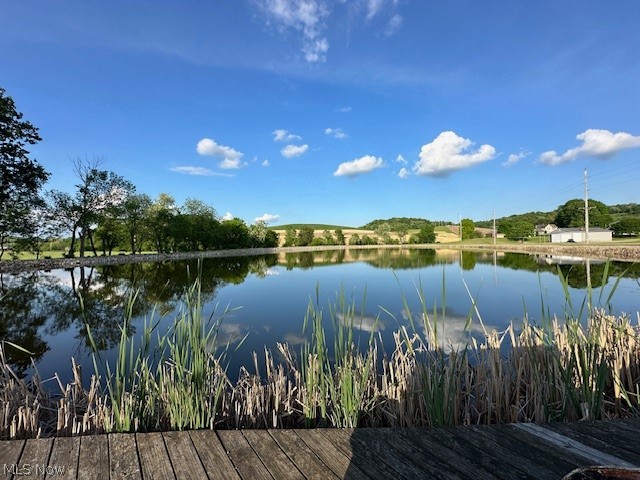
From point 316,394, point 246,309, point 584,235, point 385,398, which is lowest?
point 246,309

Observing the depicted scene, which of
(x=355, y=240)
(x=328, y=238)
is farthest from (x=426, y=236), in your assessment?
(x=328, y=238)

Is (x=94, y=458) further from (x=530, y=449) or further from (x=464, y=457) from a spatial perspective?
(x=530, y=449)

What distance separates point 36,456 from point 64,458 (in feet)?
0.54

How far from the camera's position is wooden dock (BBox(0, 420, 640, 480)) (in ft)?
5.91

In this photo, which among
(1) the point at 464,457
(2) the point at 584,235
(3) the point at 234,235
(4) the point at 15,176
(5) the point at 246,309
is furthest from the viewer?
(3) the point at 234,235

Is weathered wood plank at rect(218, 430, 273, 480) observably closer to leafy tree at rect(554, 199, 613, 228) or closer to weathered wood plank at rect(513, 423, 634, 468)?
weathered wood plank at rect(513, 423, 634, 468)

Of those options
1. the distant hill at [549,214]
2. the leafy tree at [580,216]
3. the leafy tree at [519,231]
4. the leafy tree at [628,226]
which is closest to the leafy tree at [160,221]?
the leafy tree at [519,231]

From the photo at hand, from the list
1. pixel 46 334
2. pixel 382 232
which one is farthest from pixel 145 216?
pixel 382 232

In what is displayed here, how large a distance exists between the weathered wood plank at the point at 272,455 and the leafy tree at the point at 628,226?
221 feet

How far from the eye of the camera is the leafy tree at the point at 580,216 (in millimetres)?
57719

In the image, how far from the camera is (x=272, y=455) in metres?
2.00

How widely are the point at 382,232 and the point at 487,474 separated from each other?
76.2m

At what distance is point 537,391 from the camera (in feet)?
8.70

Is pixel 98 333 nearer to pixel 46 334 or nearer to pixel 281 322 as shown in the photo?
pixel 46 334
